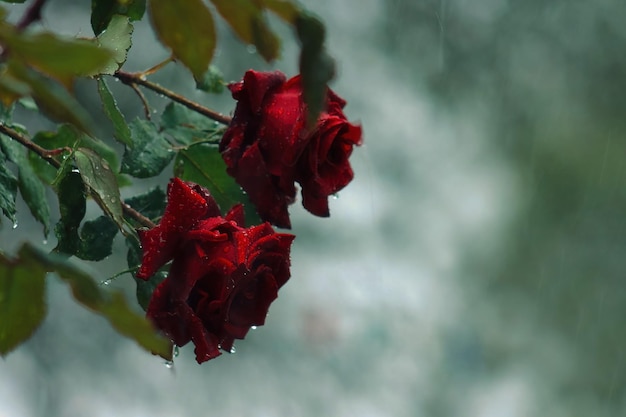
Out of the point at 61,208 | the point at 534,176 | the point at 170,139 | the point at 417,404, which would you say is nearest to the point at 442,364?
the point at 417,404

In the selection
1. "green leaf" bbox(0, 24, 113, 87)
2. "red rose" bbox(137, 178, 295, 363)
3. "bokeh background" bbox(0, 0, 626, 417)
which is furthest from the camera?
"bokeh background" bbox(0, 0, 626, 417)

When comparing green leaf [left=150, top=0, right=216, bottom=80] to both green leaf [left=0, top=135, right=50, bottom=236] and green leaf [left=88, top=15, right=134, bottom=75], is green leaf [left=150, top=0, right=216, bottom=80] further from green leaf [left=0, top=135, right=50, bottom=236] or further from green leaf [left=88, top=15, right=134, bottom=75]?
green leaf [left=0, top=135, right=50, bottom=236]

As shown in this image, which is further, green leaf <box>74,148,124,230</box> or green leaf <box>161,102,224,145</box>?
green leaf <box>161,102,224,145</box>

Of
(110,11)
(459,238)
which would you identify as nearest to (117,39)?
(110,11)

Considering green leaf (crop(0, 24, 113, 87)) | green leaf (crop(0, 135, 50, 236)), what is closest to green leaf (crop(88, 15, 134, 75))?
green leaf (crop(0, 135, 50, 236))

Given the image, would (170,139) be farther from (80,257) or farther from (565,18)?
(565,18)

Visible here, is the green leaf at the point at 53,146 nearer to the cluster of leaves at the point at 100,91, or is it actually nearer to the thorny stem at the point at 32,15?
the cluster of leaves at the point at 100,91
